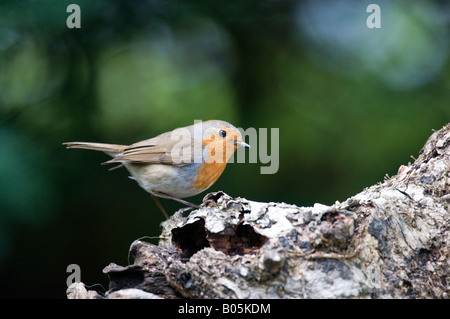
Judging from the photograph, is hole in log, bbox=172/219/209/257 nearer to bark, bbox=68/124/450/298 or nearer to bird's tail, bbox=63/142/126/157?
Result: bark, bbox=68/124/450/298

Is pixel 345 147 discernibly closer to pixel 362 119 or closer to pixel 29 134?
pixel 362 119

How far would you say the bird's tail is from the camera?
4.33m

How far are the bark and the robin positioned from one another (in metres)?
1.30

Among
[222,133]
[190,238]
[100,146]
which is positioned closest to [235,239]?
[190,238]

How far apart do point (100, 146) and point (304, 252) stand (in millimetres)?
2586

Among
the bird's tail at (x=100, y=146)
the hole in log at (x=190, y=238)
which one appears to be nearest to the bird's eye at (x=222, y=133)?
the bird's tail at (x=100, y=146)

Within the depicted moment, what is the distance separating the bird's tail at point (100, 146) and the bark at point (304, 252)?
179 centimetres

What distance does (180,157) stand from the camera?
4.21 meters

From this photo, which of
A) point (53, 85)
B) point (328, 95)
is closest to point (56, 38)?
point (53, 85)

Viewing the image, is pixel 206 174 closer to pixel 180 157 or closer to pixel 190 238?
pixel 180 157

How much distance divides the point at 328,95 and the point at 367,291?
297 cm

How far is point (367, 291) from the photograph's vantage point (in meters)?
2.29

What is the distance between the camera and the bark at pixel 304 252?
227 cm

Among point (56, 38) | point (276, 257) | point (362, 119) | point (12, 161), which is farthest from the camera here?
point (362, 119)
